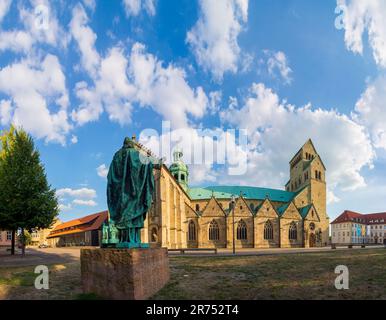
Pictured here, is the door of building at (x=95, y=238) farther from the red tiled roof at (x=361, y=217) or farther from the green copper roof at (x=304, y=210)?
the red tiled roof at (x=361, y=217)

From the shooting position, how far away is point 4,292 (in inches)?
431

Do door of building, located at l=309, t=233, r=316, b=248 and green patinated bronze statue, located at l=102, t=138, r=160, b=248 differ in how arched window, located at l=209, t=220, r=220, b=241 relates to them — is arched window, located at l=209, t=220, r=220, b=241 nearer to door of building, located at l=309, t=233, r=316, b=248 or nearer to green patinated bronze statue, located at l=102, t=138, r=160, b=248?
door of building, located at l=309, t=233, r=316, b=248

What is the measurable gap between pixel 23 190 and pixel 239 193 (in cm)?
4469

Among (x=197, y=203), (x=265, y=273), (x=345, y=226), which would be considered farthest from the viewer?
(x=345, y=226)

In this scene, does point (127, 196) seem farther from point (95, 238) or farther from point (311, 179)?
point (95, 238)

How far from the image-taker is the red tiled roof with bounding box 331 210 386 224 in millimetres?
96312

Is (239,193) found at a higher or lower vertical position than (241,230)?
higher

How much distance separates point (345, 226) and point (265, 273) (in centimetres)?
9463

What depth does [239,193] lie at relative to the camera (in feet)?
206

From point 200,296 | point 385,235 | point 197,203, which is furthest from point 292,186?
point 200,296

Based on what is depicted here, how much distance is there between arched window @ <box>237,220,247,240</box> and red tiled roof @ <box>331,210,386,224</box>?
6210 centimetres

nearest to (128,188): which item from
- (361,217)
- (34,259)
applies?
(34,259)

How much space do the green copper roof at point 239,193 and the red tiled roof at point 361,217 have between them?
146ft
